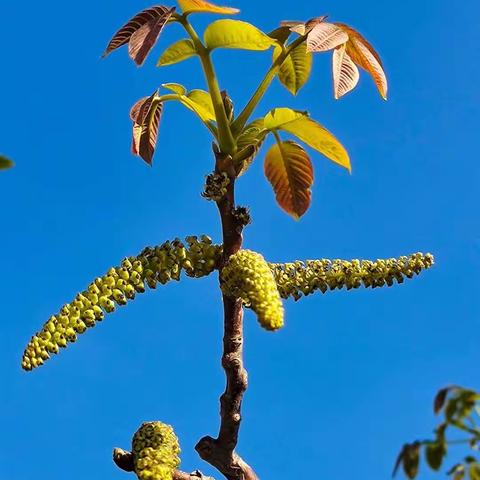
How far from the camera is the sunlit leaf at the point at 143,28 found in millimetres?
3205

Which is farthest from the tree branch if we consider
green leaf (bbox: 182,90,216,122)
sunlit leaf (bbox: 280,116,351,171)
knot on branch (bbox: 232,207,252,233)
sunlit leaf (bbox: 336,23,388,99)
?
sunlit leaf (bbox: 336,23,388,99)

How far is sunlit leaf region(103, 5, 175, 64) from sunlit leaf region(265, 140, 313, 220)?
750mm

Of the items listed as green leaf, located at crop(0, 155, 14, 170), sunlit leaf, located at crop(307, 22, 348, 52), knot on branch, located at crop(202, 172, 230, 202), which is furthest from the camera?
knot on branch, located at crop(202, 172, 230, 202)

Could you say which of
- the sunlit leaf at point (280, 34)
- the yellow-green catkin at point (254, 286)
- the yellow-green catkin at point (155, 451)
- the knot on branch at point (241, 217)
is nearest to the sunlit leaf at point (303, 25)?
the sunlit leaf at point (280, 34)

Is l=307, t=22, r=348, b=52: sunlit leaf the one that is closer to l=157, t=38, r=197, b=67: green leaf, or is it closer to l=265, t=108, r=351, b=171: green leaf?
l=265, t=108, r=351, b=171: green leaf

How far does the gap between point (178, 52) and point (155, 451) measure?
62.8 inches

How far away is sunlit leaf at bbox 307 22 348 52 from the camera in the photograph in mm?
3262

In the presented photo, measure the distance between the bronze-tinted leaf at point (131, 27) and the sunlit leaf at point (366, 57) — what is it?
0.75m

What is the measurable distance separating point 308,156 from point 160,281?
2.75ft

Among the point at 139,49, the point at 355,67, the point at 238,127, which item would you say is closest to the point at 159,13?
the point at 139,49

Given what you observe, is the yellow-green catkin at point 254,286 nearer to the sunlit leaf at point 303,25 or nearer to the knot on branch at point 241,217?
the knot on branch at point 241,217

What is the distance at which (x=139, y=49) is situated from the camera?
3160mm

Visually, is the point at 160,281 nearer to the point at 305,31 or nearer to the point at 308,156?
the point at 308,156

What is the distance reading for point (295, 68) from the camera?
3619 millimetres
